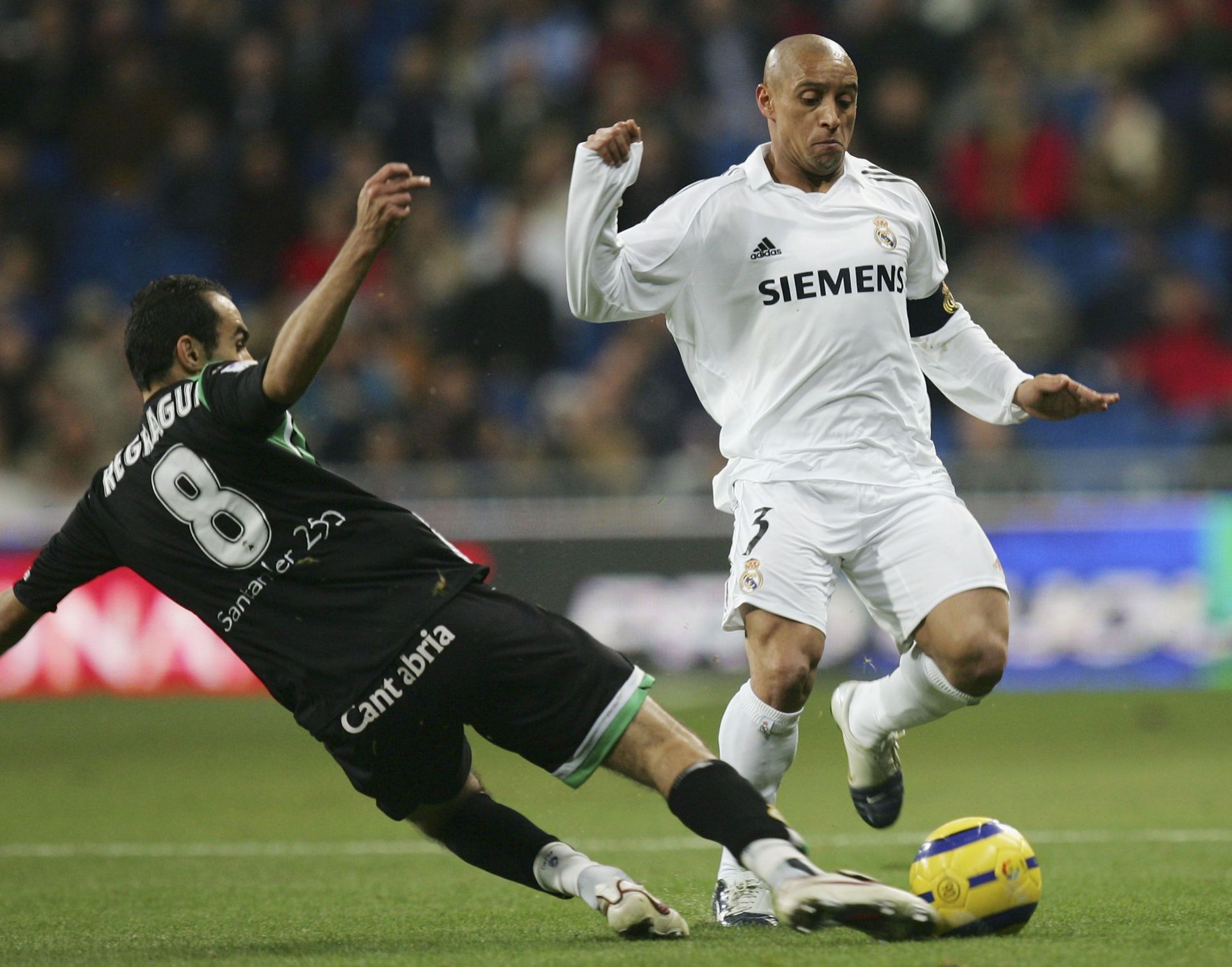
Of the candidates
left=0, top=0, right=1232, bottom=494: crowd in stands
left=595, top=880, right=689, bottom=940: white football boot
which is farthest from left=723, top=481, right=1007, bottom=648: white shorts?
left=0, top=0, right=1232, bottom=494: crowd in stands

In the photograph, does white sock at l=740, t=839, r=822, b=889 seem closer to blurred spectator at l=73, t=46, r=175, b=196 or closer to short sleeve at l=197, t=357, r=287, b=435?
short sleeve at l=197, t=357, r=287, b=435

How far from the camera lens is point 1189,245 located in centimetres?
1409

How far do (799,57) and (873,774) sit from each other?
2.22m

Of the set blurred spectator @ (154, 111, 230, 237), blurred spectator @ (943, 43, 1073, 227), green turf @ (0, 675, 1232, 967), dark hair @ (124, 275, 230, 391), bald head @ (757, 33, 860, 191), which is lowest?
green turf @ (0, 675, 1232, 967)

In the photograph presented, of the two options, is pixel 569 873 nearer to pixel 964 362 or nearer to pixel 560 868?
pixel 560 868

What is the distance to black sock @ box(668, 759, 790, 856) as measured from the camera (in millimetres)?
4246

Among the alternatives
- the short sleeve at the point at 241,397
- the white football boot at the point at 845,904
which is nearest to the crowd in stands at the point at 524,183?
the short sleeve at the point at 241,397

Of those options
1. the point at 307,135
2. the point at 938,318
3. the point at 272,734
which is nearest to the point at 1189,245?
the point at 307,135

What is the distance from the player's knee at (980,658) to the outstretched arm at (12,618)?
254 cm

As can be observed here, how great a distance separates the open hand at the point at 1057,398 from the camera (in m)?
5.29

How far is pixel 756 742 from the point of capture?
16.9ft

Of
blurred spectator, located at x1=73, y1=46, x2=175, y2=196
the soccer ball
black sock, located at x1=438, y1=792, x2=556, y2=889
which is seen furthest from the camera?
blurred spectator, located at x1=73, y1=46, x2=175, y2=196

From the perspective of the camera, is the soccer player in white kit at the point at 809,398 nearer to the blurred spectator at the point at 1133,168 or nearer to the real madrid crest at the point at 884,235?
the real madrid crest at the point at 884,235

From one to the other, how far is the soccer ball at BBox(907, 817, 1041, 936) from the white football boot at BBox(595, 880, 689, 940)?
65 cm
